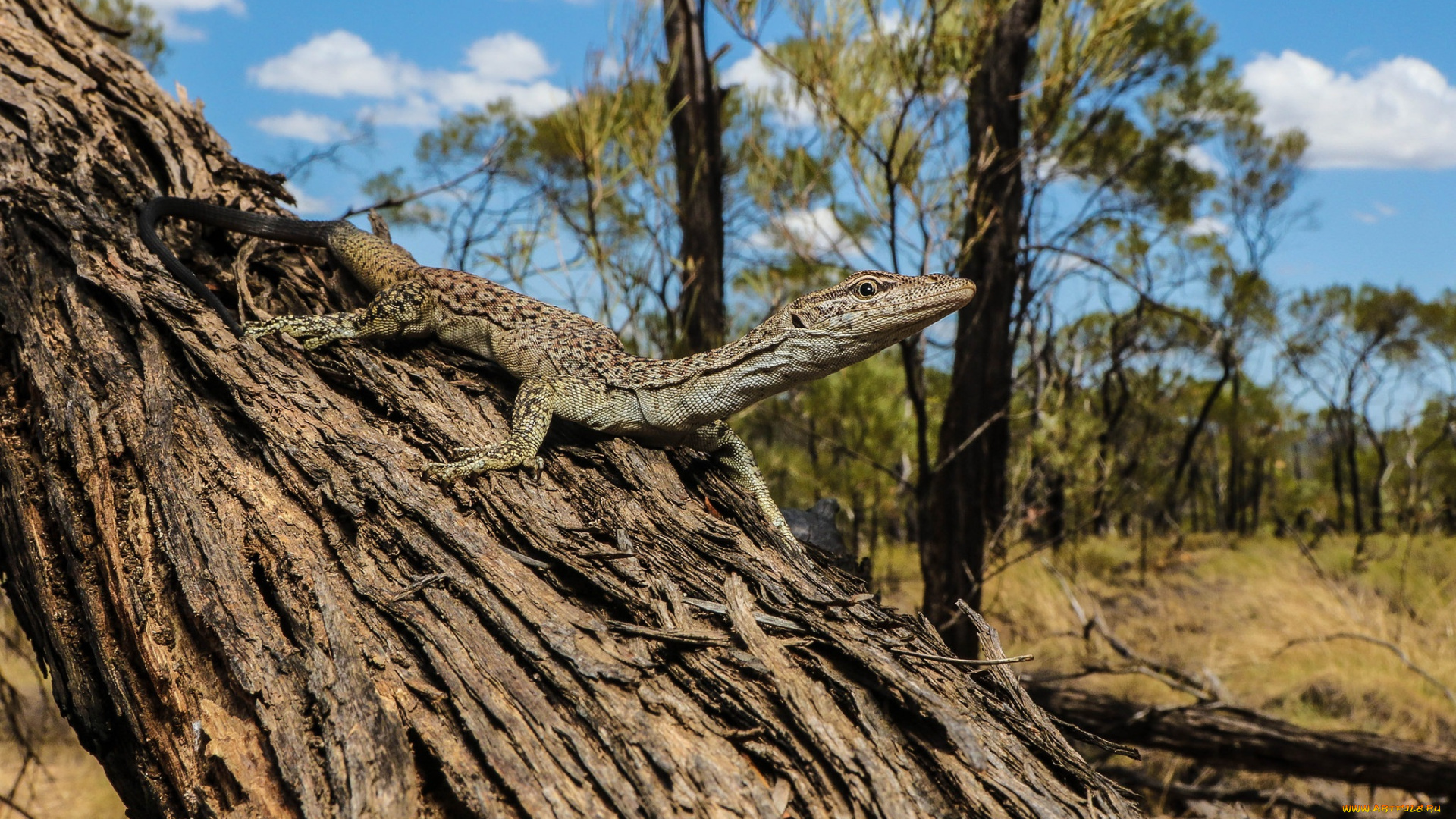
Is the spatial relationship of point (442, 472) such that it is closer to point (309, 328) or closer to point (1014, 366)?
point (309, 328)

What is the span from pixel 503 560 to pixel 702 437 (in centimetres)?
128

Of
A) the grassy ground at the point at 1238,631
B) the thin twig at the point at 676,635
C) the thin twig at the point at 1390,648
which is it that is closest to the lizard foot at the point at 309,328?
the thin twig at the point at 676,635

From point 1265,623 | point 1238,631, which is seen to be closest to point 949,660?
point 1238,631

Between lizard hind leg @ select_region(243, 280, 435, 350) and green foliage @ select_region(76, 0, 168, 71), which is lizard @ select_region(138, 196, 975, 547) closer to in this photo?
lizard hind leg @ select_region(243, 280, 435, 350)

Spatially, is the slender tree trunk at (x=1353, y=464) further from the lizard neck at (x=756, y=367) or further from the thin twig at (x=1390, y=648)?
the lizard neck at (x=756, y=367)

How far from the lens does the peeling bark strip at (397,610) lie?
2031mm

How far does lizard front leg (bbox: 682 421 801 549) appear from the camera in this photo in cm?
372

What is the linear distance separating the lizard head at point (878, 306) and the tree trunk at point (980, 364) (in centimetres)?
325

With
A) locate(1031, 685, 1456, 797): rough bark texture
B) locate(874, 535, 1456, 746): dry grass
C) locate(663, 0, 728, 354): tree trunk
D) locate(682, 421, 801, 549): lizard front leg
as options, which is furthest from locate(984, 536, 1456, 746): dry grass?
locate(682, 421, 801, 549): lizard front leg

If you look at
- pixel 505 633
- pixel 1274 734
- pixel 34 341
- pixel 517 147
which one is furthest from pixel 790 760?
pixel 517 147

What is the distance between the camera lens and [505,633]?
2322mm

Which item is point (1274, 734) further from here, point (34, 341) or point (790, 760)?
point (34, 341)

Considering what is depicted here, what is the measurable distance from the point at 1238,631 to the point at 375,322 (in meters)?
12.0

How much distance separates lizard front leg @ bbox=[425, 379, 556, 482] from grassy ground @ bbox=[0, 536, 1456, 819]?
4.92 metres
